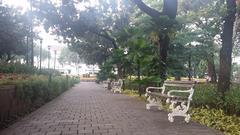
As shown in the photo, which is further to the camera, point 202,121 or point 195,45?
point 195,45

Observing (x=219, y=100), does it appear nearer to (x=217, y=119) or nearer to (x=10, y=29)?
(x=217, y=119)

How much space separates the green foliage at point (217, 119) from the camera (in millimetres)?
7734

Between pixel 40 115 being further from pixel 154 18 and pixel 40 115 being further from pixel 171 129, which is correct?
pixel 154 18

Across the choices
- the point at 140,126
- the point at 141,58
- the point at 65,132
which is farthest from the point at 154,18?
the point at 65,132

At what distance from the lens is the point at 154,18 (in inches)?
627

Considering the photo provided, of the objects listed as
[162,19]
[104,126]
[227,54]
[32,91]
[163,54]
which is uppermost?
[162,19]

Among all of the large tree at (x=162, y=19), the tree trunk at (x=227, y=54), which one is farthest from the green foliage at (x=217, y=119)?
the large tree at (x=162, y=19)

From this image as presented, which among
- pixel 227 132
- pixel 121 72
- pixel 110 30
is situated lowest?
pixel 227 132

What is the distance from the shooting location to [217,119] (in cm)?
908

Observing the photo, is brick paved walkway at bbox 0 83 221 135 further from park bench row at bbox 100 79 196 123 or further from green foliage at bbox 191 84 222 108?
green foliage at bbox 191 84 222 108

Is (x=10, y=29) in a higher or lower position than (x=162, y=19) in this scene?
higher

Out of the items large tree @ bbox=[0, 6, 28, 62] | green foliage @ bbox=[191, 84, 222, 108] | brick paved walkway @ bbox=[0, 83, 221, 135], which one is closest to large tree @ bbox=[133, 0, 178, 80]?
green foliage @ bbox=[191, 84, 222, 108]

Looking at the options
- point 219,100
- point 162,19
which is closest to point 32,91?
point 219,100

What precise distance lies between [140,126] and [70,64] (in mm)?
111506
